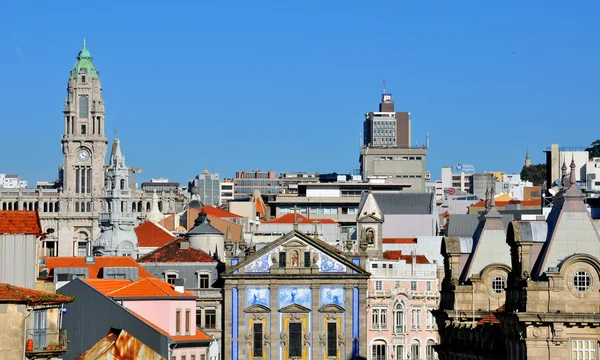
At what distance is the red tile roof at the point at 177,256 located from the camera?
14112 cm

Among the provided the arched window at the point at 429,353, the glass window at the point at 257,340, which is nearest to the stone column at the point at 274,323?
the glass window at the point at 257,340

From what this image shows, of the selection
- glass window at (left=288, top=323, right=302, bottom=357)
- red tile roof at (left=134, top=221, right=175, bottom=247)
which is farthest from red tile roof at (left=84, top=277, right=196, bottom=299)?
red tile roof at (left=134, top=221, right=175, bottom=247)

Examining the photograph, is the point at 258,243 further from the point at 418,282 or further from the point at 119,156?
the point at 119,156

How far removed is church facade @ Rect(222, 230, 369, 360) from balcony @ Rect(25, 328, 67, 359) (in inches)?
2821

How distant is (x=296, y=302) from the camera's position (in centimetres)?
13862

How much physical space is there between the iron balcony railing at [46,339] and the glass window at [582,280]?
17050 millimetres

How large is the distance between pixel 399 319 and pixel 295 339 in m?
11.4

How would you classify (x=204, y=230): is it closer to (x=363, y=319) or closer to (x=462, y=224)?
(x=363, y=319)

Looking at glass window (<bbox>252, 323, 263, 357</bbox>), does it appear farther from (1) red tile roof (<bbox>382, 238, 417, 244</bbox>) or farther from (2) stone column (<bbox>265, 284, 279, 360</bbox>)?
(1) red tile roof (<bbox>382, 238, 417, 244</bbox>)

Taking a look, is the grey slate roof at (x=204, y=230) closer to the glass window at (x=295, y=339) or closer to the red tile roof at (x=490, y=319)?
the glass window at (x=295, y=339)

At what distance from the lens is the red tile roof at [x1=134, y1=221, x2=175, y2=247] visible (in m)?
181

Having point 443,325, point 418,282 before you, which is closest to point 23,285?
point 443,325

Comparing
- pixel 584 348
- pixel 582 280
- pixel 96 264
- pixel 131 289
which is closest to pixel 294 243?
pixel 96 264

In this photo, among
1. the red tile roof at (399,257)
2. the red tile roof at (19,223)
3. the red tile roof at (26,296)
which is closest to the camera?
the red tile roof at (26,296)
